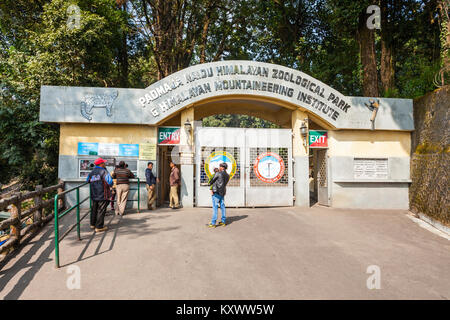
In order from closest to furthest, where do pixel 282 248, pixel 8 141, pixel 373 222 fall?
pixel 282 248 → pixel 373 222 → pixel 8 141

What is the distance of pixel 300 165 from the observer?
31.0 ft

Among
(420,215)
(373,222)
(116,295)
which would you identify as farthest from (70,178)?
(420,215)

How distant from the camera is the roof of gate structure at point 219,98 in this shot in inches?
337

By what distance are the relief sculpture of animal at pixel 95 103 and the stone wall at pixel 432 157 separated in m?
10.5

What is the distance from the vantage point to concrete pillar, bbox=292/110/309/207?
941cm

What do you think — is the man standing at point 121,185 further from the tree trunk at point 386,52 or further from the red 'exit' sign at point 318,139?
A: the tree trunk at point 386,52

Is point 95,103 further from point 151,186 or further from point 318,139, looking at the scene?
point 318,139

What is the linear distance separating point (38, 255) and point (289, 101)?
8.23 meters

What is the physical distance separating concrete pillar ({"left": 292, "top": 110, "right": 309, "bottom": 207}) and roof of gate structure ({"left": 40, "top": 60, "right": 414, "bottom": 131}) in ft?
1.41

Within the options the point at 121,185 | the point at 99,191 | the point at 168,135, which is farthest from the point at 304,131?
the point at 99,191

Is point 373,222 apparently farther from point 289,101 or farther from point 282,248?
point 289,101

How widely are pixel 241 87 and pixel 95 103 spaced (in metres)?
4.99
